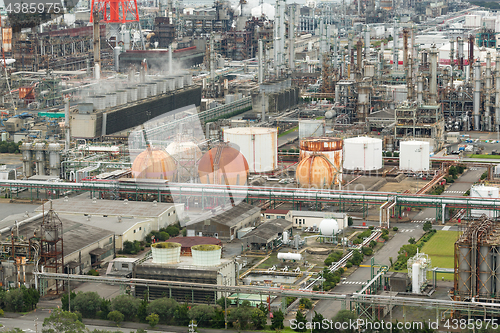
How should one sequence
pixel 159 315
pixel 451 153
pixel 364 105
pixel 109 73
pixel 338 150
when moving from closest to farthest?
pixel 159 315 → pixel 338 150 → pixel 451 153 → pixel 364 105 → pixel 109 73

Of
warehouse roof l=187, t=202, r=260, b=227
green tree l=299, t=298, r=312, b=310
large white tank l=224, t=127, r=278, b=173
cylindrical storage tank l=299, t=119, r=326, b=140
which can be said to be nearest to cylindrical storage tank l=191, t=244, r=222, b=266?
green tree l=299, t=298, r=312, b=310

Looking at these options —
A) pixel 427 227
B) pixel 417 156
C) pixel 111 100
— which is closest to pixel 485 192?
pixel 427 227

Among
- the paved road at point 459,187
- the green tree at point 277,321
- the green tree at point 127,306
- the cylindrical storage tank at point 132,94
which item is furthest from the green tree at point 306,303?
the cylindrical storage tank at point 132,94

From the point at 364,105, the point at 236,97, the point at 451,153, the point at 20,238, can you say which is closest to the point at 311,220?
the point at 20,238

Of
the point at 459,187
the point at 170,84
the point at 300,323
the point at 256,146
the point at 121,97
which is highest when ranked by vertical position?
the point at 170,84

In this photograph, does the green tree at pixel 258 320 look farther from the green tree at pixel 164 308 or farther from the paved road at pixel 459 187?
the paved road at pixel 459 187

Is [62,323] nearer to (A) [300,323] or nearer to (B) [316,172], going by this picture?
(A) [300,323]

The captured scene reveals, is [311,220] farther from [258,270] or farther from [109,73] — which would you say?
[109,73]
